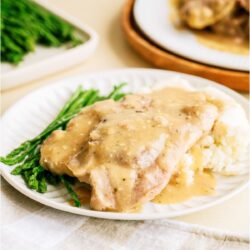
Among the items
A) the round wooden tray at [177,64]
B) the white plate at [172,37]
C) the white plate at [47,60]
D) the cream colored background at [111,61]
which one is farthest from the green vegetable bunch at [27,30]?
the white plate at [172,37]

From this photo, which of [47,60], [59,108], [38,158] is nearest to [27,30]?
[47,60]

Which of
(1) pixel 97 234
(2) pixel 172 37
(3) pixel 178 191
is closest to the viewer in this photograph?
(1) pixel 97 234

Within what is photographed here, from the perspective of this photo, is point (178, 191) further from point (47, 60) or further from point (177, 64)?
point (47, 60)

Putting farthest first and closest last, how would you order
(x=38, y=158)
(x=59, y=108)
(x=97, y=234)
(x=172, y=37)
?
(x=172, y=37), (x=59, y=108), (x=38, y=158), (x=97, y=234)

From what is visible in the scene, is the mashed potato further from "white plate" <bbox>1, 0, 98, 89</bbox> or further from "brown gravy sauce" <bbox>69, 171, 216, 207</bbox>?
"white plate" <bbox>1, 0, 98, 89</bbox>

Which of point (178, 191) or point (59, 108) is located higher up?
point (59, 108)

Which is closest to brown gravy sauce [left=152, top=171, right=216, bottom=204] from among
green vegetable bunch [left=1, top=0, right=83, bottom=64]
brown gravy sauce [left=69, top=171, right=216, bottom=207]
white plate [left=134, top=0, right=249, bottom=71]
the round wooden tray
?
brown gravy sauce [left=69, top=171, right=216, bottom=207]

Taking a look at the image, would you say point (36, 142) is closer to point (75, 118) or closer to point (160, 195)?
point (75, 118)

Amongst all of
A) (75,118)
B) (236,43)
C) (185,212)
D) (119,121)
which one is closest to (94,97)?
(75,118)
